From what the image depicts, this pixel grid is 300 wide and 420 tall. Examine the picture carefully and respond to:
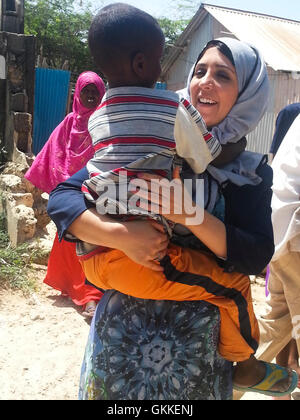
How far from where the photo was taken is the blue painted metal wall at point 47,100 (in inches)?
330

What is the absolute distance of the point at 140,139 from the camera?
1.14 m

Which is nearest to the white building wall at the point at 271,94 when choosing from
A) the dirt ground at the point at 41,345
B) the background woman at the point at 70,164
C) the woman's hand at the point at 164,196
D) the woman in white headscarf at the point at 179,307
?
the dirt ground at the point at 41,345

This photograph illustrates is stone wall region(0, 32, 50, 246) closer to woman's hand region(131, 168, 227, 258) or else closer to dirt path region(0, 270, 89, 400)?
dirt path region(0, 270, 89, 400)

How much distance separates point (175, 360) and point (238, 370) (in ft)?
0.97

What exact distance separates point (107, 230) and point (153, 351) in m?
0.39

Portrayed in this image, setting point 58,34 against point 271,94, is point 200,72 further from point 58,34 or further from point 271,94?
point 58,34

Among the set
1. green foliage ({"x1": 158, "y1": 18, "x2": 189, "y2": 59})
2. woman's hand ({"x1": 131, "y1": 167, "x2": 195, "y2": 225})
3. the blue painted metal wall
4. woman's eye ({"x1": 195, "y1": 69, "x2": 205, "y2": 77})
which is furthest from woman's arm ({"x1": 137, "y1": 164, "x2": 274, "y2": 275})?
green foliage ({"x1": 158, "y1": 18, "x2": 189, "y2": 59})

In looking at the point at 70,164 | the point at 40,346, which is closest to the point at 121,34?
the point at 40,346

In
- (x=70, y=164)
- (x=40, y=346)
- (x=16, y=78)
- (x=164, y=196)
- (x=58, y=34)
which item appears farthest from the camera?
(x=58, y=34)

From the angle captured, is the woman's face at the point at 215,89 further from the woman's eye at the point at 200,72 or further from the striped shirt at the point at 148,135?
the striped shirt at the point at 148,135

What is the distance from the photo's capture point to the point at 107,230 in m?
1.18

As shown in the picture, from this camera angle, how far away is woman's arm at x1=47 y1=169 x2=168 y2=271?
3.79ft
